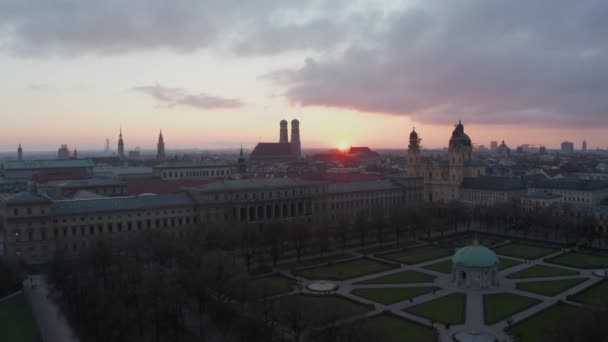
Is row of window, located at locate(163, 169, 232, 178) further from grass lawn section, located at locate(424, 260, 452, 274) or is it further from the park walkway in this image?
grass lawn section, located at locate(424, 260, 452, 274)

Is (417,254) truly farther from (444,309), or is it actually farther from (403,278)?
(444,309)

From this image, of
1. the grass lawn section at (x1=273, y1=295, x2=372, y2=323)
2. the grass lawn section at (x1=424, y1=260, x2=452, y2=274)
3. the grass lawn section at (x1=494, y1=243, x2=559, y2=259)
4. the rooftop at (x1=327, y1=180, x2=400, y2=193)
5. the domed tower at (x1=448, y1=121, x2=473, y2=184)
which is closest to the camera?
the grass lawn section at (x1=273, y1=295, x2=372, y2=323)

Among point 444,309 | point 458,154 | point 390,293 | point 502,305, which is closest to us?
point 444,309

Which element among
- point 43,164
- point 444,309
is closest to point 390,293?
point 444,309

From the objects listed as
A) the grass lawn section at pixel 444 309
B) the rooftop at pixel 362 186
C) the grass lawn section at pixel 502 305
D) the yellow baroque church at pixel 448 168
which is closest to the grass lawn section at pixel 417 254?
the grass lawn section at pixel 444 309

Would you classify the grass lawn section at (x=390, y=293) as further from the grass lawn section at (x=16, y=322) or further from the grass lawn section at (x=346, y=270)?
the grass lawn section at (x=16, y=322)

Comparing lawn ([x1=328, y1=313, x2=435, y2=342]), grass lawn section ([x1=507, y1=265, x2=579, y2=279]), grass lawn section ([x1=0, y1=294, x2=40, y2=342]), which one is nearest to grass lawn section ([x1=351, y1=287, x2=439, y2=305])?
lawn ([x1=328, y1=313, x2=435, y2=342])
